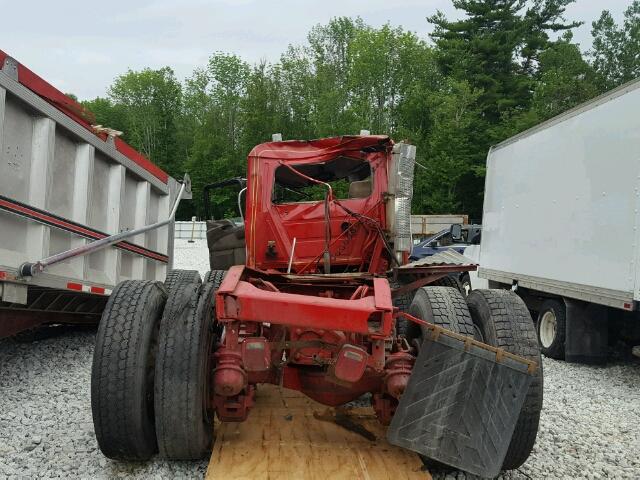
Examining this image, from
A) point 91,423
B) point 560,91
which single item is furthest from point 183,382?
point 560,91

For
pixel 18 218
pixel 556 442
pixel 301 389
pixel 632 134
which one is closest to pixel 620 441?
pixel 556 442

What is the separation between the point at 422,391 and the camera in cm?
337

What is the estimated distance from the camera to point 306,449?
3678mm

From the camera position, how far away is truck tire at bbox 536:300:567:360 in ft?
25.6

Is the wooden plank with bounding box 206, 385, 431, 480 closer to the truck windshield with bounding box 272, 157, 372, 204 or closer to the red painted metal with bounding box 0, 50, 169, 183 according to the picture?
the truck windshield with bounding box 272, 157, 372, 204

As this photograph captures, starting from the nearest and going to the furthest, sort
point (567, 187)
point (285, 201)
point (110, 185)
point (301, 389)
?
point (301, 389) < point (285, 201) < point (110, 185) < point (567, 187)

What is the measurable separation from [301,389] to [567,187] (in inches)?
209

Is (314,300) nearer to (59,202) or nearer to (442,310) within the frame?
(442,310)

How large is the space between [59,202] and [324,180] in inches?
92.4

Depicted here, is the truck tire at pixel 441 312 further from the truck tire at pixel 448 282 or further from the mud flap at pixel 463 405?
the truck tire at pixel 448 282

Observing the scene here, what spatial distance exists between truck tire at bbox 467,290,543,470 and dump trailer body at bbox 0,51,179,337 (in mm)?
3284

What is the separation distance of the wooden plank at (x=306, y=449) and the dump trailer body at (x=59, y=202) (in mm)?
1978

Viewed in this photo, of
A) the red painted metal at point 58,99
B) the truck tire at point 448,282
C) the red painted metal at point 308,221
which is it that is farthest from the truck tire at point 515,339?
the red painted metal at point 58,99

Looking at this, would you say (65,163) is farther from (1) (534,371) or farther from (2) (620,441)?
(2) (620,441)
